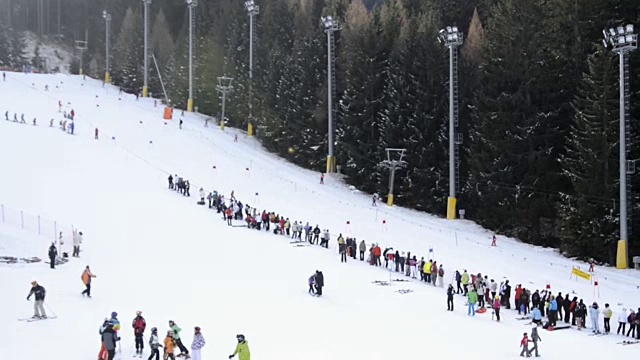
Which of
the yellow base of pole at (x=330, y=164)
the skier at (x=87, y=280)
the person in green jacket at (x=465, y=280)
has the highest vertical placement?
the yellow base of pole at (x=330, y=164)

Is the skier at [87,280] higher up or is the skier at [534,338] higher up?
the skier at [87,280]

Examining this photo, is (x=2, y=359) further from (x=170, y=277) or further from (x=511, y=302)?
(x=511, y=302)

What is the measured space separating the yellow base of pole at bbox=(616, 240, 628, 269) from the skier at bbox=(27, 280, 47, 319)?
25.2m

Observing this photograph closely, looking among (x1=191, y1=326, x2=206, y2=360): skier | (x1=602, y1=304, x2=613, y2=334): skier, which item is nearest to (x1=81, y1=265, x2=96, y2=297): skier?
(x1=191, y1=326, x2=206, y2=360): skier

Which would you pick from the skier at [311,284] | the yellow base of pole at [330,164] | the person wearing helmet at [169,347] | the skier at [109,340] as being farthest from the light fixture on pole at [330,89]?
the skier at [109,340]

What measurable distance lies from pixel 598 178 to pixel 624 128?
3916 mm

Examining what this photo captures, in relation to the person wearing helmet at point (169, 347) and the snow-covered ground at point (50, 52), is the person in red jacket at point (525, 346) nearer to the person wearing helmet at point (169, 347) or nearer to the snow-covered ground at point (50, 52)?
the person wearing helmet at point (169, 347)

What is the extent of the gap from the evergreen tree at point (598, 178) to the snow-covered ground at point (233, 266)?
1796 mm

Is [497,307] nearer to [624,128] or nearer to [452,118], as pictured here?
[624,128]

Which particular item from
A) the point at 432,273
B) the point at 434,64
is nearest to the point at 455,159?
the point at 434,64

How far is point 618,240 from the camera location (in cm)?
3781

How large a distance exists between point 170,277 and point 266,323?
649cm

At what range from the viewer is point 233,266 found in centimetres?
3098

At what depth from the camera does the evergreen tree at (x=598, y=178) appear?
38.5 meters
